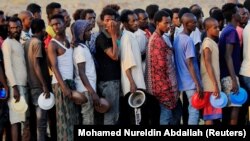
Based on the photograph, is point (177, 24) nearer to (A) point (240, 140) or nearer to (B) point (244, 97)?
(B) point (244, 97)

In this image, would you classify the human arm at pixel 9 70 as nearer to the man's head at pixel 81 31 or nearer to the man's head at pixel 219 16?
the man's head at pixel 81 31

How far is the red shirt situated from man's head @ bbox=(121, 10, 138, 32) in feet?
1.03

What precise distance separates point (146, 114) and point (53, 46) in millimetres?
1414

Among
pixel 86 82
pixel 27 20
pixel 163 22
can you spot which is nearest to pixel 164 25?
pixel 163 22

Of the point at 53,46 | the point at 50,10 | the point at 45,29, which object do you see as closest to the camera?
the point at 53,46

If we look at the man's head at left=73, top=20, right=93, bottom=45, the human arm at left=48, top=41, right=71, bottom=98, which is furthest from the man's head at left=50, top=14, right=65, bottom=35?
the human arm at left=48, top=41, right=71, bottom=98

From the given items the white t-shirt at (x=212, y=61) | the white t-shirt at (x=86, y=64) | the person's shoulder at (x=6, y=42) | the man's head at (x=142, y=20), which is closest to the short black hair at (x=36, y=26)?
the person's shoulder at (x=6, y=42)

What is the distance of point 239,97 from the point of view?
32.5 ft

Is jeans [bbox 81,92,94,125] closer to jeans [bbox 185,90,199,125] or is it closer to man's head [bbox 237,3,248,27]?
jeans [bbox 185,90,199,125]

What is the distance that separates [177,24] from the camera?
11320 millimetres

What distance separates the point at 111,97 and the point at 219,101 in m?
1.27

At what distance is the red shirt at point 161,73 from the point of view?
9773 millimetres

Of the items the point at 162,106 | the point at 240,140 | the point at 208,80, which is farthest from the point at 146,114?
the point at 240,140

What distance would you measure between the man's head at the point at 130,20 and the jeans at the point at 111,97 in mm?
733
